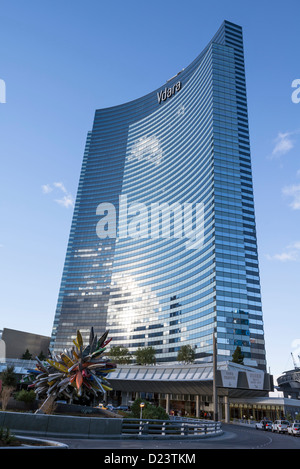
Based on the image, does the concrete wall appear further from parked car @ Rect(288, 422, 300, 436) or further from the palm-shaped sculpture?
parked car @ Rect(288, 422, 300, 436)

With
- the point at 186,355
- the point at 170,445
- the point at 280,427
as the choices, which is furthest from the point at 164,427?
the point at 186,355

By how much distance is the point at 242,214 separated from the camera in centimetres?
13038

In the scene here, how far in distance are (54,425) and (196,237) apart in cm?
12082

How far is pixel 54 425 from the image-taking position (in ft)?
65.4

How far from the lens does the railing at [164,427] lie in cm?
2314

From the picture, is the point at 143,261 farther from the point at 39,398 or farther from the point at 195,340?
the point at 39,398

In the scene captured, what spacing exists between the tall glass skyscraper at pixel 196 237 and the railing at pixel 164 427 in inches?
3291

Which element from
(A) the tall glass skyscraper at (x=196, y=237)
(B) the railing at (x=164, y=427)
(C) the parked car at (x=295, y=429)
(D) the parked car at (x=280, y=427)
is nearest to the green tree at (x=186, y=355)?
(A) the tall glass skyscraper at (x=196, y=237)

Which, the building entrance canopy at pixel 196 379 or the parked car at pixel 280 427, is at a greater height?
the building entrance canopy at pixel 196 379

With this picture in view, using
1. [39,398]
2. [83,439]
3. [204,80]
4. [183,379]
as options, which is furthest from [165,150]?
[83,439]

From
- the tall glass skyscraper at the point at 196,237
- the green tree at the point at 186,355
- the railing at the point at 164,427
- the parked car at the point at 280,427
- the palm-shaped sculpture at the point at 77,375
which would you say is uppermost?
the tall glass skyscraper at the point at 196,237

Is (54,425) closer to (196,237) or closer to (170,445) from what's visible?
(170,445)

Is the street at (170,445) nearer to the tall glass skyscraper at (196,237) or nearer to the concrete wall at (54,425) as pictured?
the concrete wall at (54,425)
